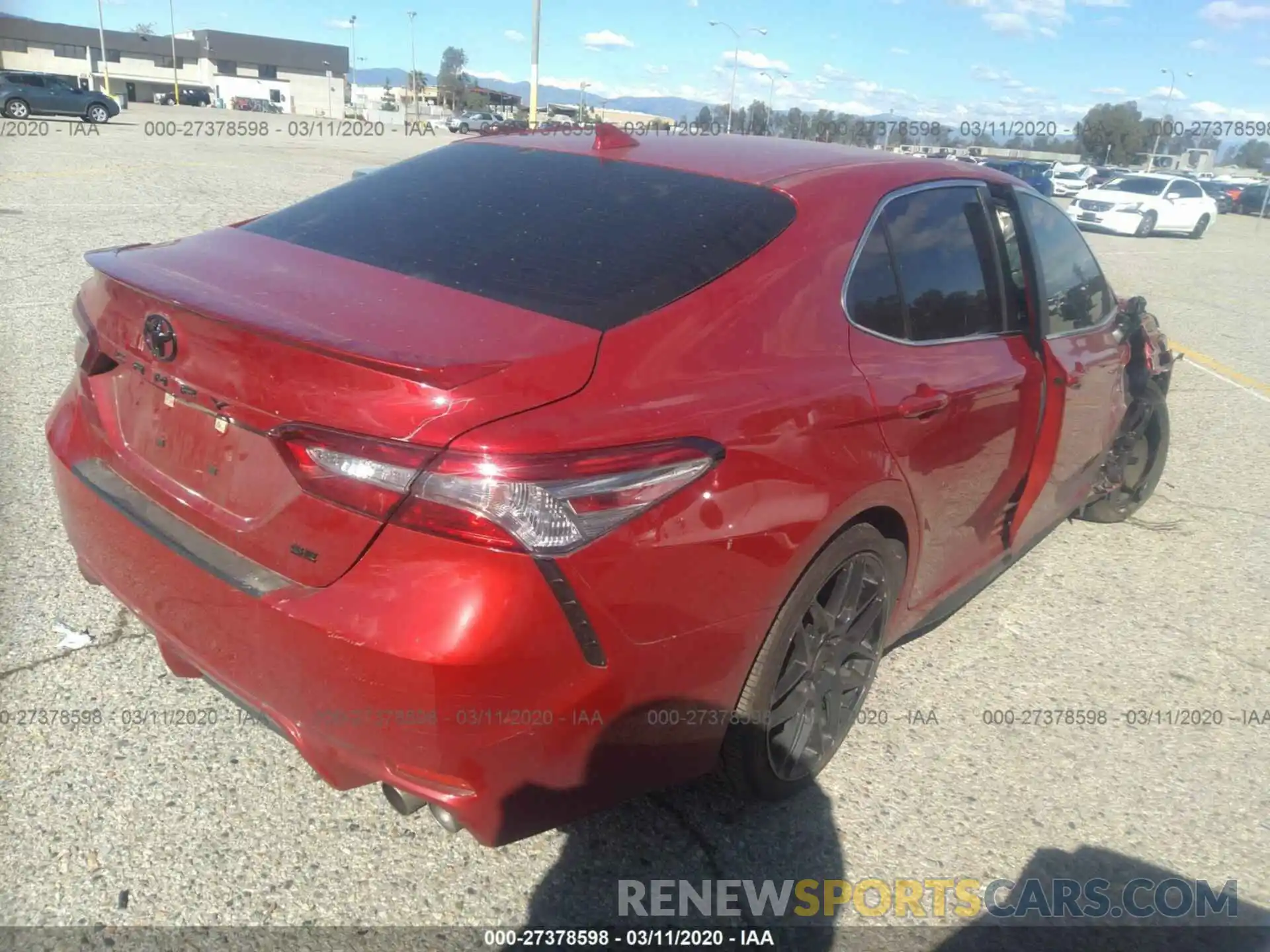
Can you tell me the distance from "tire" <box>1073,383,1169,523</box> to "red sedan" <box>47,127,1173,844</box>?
225 centimetres

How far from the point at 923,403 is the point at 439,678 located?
61.6 inches

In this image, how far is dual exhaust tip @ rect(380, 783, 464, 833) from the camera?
1.97 metres

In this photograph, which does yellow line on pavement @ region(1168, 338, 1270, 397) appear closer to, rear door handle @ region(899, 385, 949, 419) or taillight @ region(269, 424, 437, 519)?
rear door handle @ region(899, 385, 949, 419)

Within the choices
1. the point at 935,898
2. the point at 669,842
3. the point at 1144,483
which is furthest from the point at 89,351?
the point at 1144,483

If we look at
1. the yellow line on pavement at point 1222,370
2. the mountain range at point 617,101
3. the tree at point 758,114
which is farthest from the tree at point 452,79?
the yellow line on pavement at point 1222,370

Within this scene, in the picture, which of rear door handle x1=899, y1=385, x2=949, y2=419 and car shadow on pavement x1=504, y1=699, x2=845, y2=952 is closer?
car shadow on pavement x1=504, y1=699, x2=845, y2=952

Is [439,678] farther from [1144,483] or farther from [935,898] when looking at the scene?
[1144,483]

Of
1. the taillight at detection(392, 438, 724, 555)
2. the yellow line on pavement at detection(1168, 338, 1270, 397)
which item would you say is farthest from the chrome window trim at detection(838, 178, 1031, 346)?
the yellow line on pavement at detection(1168, 338, 1270, 397)

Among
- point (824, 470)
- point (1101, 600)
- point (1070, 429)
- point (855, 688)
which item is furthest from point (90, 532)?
point (1101, 600)

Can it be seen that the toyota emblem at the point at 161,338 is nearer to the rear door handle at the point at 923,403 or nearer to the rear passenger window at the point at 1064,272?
the rear door handle at the point at 923,403

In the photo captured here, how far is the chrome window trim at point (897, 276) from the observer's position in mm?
2551

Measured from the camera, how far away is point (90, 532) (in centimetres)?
247

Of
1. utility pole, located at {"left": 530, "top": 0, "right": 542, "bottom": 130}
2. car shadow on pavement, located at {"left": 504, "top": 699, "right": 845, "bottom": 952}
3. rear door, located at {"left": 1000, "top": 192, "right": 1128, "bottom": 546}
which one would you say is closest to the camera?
car shadow on pavement, located at {"left": 504, "top": 699, "right": 845, "bottom": 952}

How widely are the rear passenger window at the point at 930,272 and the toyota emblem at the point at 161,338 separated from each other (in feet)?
5.43
